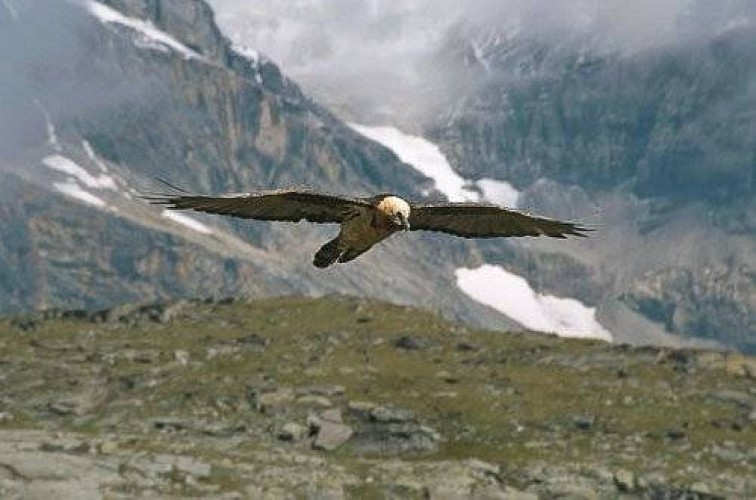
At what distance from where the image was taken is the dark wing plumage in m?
28.2

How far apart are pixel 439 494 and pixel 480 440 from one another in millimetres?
38580

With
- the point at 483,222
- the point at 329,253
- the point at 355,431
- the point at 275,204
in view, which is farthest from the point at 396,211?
the point at 355,431

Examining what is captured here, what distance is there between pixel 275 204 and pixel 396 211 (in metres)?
3.59

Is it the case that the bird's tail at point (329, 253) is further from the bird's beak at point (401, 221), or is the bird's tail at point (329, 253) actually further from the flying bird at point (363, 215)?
the bird's beak at point (401, 221)

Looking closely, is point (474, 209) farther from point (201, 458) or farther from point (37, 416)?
point (37, 416)

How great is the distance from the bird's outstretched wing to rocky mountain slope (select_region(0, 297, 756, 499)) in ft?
250

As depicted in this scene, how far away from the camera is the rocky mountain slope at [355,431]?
11275 centimetres

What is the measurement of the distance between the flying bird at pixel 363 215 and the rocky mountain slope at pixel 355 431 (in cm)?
7649

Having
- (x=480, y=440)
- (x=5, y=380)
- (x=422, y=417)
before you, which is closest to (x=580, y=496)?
(x=480, y=440)

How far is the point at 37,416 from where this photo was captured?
536 feet

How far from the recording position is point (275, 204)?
29.7 meters

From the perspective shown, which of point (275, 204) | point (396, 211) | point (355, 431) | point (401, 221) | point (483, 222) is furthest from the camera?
point (355, 431)

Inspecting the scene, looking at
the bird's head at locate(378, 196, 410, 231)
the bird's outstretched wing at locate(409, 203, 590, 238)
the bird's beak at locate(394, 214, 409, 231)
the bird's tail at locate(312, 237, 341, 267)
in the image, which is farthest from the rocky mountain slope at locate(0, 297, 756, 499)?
the bird's beak at locate(394, 214, 409, 231)

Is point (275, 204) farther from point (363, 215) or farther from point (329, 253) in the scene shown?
point (363, 215)
